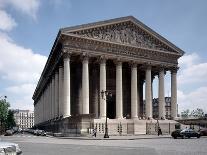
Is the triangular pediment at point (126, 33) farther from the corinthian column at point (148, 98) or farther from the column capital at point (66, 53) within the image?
the corinthian column at point (148, 98)

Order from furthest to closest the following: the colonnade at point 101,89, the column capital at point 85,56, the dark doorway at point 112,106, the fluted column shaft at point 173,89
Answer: the dark doorway at point 112,106 → the fluted column shaft at point 173,89 → the column capital at point 85,56 → the colonnade at point 101,89

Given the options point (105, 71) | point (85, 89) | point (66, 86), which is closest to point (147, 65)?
point (105, 71)

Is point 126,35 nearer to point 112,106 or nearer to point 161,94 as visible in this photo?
point 161,94

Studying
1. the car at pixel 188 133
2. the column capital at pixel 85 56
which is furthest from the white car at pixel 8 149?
the column capital at pixel 85 56

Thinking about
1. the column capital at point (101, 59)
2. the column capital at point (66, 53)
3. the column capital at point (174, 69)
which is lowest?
the column capital at point (174, 69)

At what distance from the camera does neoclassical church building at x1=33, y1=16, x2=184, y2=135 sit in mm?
70688

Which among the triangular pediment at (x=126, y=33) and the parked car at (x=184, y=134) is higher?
the triangular pediment at (x=126, y=33)

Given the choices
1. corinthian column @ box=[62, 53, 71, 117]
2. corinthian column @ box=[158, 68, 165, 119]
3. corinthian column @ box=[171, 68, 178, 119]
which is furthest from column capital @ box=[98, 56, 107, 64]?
corinthian column @ box=[171, 68, 178, 119]

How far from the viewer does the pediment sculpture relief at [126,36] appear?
244ft

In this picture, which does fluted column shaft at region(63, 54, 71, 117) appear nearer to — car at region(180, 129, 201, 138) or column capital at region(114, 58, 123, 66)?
column capital at region(114, 58, 123, 66)

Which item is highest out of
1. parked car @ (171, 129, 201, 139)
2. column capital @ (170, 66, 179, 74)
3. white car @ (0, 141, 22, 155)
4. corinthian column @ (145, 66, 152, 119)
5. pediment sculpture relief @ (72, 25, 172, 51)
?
pediment sculpture relief @ (72, 25, 172, 51)

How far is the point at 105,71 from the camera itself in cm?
7612

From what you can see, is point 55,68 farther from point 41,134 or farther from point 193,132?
point 193,132

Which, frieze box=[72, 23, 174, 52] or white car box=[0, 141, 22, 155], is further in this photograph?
frieze box=[72, 23, 174, 52]
